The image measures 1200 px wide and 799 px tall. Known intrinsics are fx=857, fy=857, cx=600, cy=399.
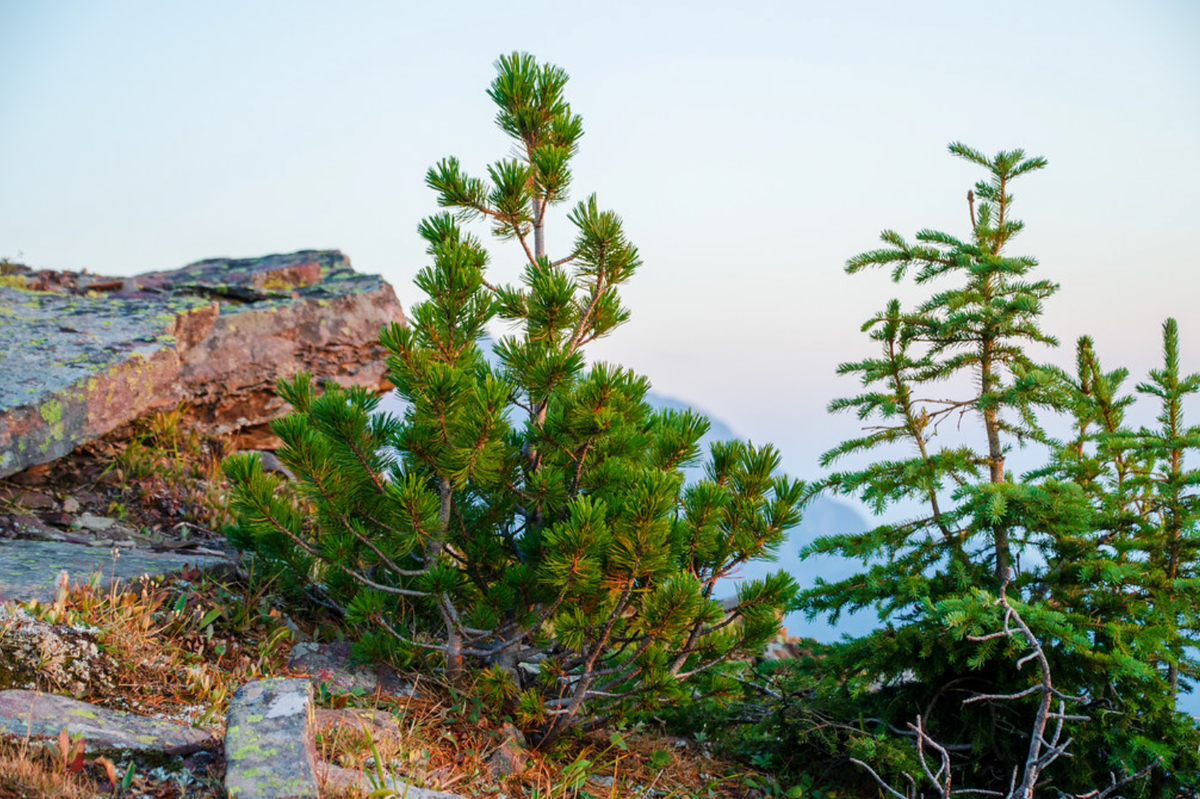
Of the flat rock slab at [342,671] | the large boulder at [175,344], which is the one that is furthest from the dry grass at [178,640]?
the large boulder at [175,344]

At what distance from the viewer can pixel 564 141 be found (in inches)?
193

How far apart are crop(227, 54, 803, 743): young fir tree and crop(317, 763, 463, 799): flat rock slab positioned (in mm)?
853

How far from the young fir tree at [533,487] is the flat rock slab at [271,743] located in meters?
0.84

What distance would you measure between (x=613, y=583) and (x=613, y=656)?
869 mm

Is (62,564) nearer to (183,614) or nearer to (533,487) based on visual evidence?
(183,614)

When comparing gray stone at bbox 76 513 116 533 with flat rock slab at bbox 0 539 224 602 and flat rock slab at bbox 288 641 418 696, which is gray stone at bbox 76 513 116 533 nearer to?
flat rock slab at bbox 0 539 224 602

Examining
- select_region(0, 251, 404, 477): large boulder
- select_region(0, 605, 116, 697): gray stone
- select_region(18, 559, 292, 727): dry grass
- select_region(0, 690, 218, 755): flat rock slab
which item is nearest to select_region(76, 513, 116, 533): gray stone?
select_region(0, 251, 404, 477): large boulder

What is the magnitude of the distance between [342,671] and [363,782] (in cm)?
144

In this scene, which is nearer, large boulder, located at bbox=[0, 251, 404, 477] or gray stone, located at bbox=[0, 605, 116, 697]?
gray stone, located at bbox=[0, 605, 116, 697]

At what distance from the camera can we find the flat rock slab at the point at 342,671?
4883 millimetres

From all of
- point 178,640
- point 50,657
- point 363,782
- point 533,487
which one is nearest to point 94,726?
point 50,657

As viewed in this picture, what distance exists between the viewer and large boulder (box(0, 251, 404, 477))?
23.9 feet

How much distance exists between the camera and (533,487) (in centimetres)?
451

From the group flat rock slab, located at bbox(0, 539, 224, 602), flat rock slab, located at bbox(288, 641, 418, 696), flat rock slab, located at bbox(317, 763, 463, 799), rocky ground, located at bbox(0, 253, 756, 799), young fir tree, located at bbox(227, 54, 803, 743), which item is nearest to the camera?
flat rock slab, located at bbox(317, 763, 463, 799)
